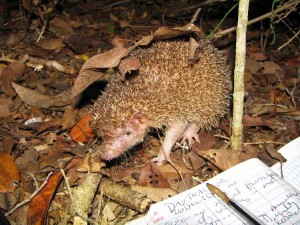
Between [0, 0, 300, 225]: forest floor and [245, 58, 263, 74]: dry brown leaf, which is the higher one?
[245, 58, 263, 74]: dry brown leaf

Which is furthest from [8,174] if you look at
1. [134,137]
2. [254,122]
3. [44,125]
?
[254,122]

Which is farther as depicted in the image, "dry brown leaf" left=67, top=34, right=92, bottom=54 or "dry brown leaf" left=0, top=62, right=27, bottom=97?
"dry brown leaf" left=67, top=34, right=92, bottom=54

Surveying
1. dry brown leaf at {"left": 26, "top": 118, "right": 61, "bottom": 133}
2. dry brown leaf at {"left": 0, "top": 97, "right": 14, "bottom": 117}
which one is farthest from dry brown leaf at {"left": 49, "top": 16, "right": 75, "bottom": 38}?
dry brown leaf at {"left": 26, "top": 118, "right": 61, "bottom": 133}

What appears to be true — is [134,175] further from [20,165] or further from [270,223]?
[270,223]

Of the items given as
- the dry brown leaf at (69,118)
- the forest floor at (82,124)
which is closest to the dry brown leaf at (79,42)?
the forest floor at (82,124)

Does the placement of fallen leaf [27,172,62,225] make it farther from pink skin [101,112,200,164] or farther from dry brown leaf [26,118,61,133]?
dry brown leaf [26,118,61,133]

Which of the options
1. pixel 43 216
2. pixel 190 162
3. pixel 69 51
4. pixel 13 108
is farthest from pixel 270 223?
pixel 69 51

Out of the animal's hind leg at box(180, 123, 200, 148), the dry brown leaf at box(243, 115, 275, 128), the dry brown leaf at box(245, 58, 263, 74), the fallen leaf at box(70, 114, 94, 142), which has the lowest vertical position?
the fallen leaf at box(70, 114, 94, 142)

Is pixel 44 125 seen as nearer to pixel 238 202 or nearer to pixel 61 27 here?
pixel 238 202
